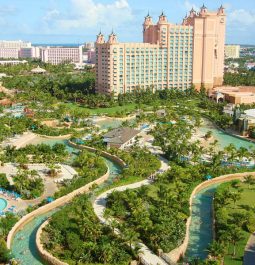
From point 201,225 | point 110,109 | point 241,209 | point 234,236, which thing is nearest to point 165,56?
point 110,109

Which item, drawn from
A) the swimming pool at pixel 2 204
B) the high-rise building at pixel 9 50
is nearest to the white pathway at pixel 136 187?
the swimming pool at pixel 2 204

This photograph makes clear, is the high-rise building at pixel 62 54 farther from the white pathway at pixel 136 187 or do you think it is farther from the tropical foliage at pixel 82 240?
the tropical foliage at pixel 82 240

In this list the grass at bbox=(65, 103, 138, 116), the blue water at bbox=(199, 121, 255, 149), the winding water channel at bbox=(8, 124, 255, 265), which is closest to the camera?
the winding water channel at bbox=(8, 124, 255, 265)

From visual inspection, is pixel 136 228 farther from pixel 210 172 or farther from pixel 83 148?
pixel 83 148

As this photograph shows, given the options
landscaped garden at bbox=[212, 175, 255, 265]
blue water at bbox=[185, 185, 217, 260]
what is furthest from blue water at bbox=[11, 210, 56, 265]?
landscaped garden at bbox=[212, 175, 255, 265]

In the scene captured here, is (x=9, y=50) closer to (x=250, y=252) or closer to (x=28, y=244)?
(x=28, y=244)

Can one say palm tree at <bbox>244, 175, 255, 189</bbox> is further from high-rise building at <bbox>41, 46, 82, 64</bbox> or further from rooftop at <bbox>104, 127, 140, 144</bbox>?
high-rise building at <bbox>41, 46, 82, 64</bbox>
